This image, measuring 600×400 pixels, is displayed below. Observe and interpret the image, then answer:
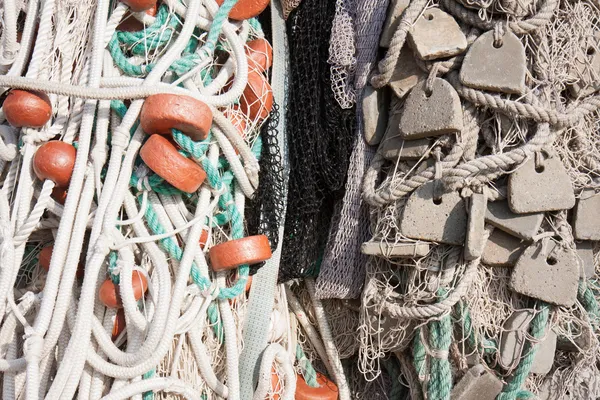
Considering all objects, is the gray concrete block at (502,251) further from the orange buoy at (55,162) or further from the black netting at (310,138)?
the orange buoy at (55,162)

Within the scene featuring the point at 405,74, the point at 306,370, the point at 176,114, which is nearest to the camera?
the point at 176,114

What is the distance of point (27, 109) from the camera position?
1.59m

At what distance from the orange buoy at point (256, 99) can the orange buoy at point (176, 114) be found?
247mm

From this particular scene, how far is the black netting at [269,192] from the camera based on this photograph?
5.73ft

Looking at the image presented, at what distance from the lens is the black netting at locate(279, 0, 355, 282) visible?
6.08 ft

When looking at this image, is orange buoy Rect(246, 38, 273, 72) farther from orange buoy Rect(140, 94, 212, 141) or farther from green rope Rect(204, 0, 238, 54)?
orange buoy Rect(140, 94, 212, 141)

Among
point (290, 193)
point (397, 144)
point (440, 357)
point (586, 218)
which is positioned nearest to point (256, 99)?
point (290, 193)

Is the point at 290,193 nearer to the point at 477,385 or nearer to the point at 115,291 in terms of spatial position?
the point at 115,291

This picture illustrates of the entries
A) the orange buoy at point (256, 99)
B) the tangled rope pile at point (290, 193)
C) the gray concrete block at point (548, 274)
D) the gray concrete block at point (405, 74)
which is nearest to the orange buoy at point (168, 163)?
the tangled rope pile at point (290, 193)

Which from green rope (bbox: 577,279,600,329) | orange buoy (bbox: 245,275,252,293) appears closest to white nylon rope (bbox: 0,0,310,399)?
orange buoy (bbox: 245,275,252,293)

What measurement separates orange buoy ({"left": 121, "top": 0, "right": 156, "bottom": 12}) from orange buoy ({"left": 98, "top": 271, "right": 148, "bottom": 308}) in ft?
2.32

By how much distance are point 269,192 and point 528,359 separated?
0.87 m

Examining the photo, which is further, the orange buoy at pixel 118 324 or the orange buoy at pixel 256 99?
the orange buoy at pixel 256 99

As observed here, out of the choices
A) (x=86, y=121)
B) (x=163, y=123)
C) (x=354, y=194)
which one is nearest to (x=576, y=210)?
(x=354, y=194)
